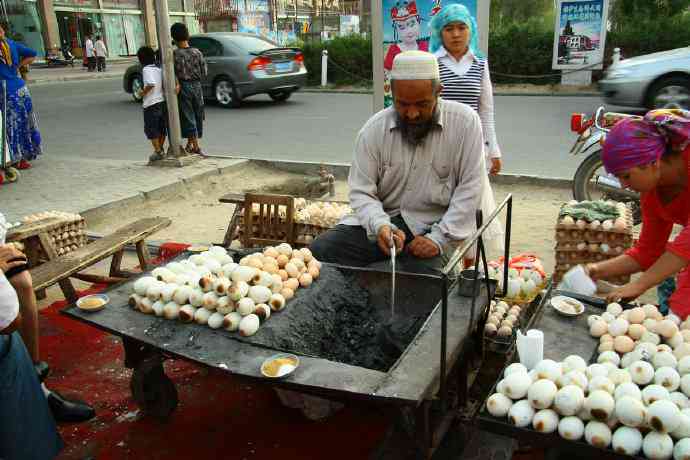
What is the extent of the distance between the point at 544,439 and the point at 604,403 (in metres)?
0.21

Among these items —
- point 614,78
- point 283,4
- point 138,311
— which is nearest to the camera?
point 138,311

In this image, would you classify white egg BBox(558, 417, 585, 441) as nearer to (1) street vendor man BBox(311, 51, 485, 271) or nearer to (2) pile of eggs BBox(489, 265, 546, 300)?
(1) street vendor man BBox(311, 51, 485, 271)

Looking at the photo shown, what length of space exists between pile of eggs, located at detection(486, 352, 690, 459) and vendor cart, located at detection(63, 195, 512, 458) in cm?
A: 27

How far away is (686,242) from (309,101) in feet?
40.4

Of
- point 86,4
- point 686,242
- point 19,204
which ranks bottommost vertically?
point 19,204

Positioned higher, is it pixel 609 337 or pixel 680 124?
pixel 680 124

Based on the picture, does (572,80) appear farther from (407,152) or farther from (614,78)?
(407,152)

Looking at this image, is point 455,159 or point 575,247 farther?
point 575,247

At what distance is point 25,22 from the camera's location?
26812 mm

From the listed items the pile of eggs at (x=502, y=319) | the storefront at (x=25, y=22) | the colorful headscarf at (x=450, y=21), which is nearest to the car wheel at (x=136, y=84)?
the colorful headscarf at (x=450, y=21)

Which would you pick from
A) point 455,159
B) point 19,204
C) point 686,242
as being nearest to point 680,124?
point 686,242

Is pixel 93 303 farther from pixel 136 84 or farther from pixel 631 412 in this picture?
pixel 136 84

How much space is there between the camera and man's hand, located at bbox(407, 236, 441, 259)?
→ 117 inches

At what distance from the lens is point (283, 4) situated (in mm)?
34781
